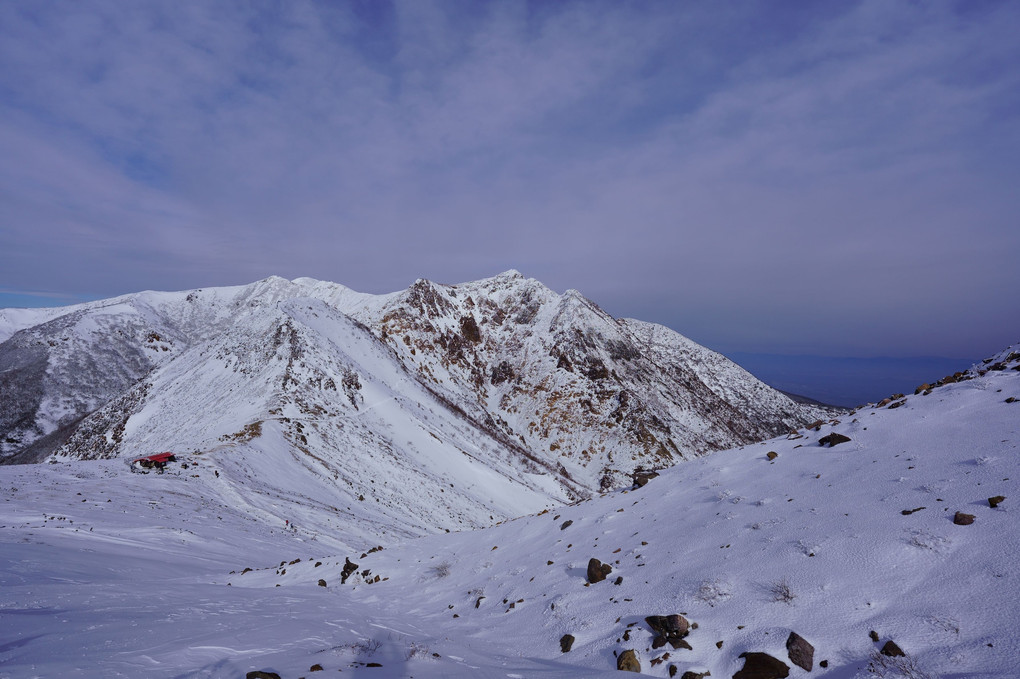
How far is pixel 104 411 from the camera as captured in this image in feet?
178

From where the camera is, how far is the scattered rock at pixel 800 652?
5.74m

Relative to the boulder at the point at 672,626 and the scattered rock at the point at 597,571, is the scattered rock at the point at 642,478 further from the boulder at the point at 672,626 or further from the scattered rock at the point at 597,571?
the boulder at the point at 672,626

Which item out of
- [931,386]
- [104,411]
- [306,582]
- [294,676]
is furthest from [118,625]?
[104,411]

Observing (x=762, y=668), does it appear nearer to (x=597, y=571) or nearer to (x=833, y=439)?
(x=597, y=571)

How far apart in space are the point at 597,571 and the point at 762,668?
444 cm

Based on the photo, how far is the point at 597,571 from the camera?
1002 cm

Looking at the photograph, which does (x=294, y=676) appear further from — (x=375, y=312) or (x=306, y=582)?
(x=375, y=312)

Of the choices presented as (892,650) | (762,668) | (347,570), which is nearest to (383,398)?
(347,570)

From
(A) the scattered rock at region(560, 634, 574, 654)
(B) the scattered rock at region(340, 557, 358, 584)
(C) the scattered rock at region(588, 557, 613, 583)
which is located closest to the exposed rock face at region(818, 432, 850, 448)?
(C) the scattered rock at region(588, 557, 613, 583)

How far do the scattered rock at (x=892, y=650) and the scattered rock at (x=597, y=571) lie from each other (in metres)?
5.37

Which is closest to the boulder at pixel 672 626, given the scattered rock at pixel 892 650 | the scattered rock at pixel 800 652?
the scattered rock at pixel 800 652

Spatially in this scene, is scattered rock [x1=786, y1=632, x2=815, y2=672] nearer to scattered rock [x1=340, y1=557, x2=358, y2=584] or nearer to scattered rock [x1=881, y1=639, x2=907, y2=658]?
scattered rock [x1=881, y1=639, x2=907, y2=658]

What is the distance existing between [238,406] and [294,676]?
44.6 meters

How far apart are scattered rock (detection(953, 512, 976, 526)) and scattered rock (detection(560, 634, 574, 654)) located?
6.61 m
